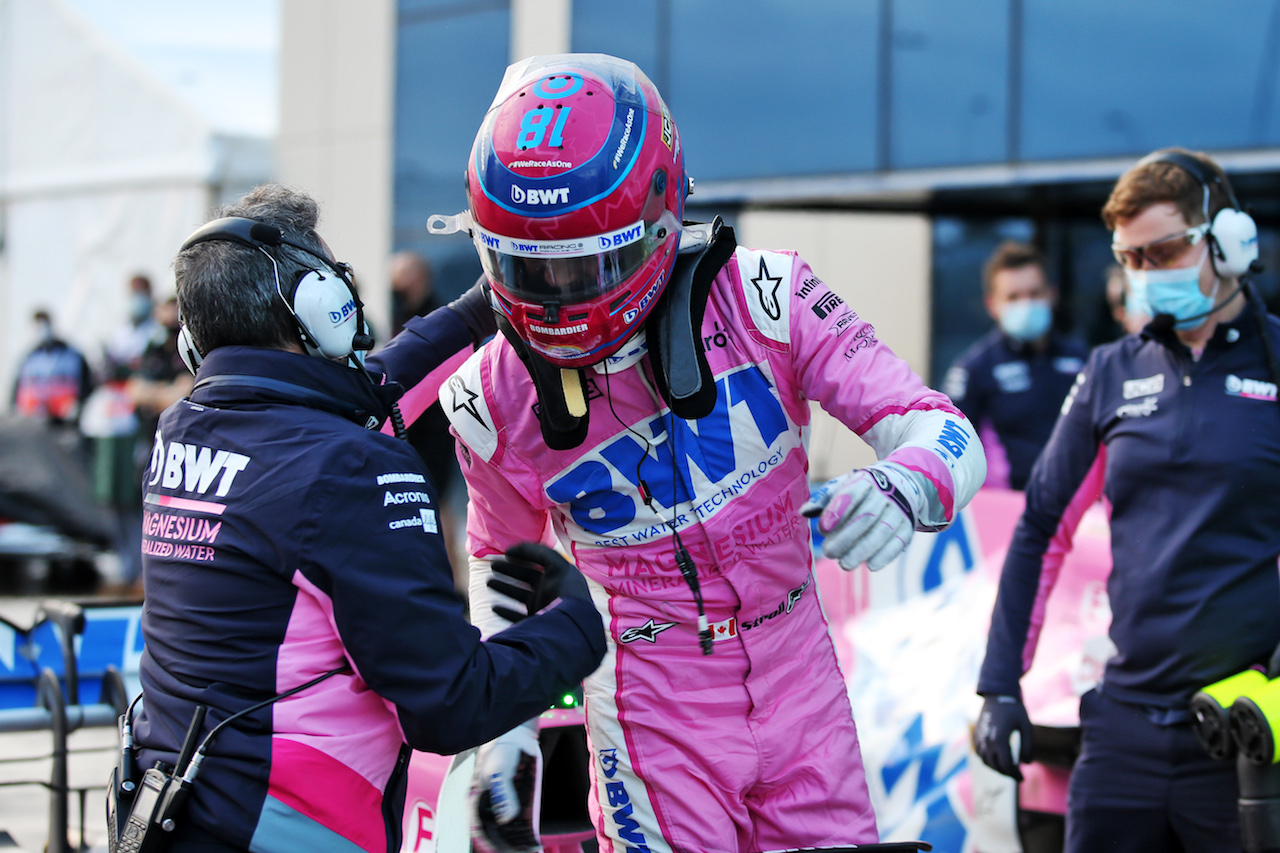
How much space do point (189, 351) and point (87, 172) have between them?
50.3 ft

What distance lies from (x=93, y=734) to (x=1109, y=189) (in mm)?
7651

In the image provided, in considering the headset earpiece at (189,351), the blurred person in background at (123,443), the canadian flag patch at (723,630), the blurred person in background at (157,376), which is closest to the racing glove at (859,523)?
the canadian flag patch at (723,630)

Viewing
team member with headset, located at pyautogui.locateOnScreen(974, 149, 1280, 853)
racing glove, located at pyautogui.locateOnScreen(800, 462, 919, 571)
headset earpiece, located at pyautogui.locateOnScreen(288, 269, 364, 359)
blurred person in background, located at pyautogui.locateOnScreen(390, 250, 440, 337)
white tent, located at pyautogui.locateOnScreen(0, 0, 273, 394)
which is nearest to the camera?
racing glove, located at pyautogui.locateOnScreen(800, 462, 919, 571)

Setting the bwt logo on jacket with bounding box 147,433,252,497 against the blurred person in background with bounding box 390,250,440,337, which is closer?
the bwt logo on jacket with bounding box 147,433,252,497

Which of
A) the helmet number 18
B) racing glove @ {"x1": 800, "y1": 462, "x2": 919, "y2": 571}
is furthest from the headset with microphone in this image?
the helmet number 18

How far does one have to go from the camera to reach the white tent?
14.3m

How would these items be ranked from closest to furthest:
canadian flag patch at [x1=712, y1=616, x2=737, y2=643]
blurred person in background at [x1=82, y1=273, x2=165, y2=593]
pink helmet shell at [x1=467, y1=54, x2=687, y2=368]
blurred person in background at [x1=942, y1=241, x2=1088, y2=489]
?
pink helmet shell at [x1=467, y1=54, x2=687, y2=368] → canadian flag patch at [x1=712, y1=616, x2=737, y2=643] → blurred person in background at [x1=942, y1=241, x2=1088, y2=489] → blurred person in background at [x1=82, y1=273, x2=165, y2=593]

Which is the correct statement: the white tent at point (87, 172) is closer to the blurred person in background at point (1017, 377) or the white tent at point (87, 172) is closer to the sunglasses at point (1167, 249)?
the blurred person in background at point (1017, 377)

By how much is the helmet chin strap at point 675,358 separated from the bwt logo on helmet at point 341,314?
1.19 ft

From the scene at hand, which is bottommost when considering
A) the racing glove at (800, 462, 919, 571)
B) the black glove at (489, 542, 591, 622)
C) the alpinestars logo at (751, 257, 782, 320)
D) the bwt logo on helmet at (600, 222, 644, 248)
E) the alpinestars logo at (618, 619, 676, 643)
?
the alpinestars logo at (618, 619, 676, 643)

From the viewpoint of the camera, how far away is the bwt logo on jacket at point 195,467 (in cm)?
195

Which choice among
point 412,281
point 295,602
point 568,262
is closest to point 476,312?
point 568,262

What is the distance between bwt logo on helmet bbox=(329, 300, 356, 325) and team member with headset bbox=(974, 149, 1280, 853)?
77.6 inches

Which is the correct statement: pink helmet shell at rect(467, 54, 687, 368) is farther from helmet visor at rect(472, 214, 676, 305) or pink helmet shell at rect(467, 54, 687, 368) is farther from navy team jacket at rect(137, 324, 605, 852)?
navy team jacket at rect(137, 324, 605, 852)
